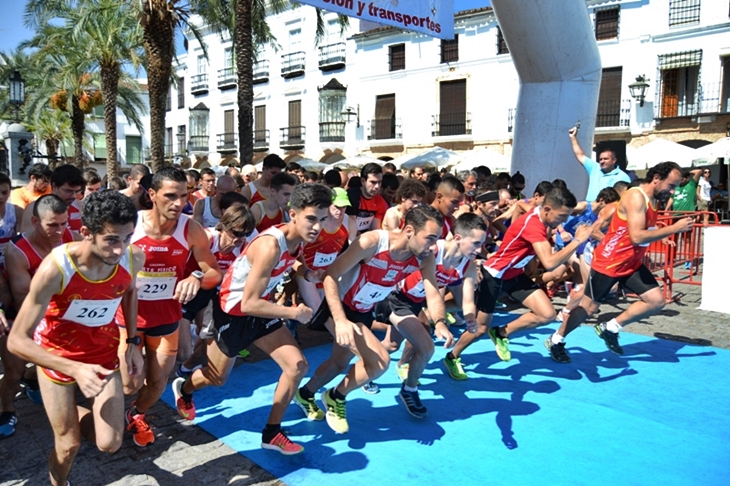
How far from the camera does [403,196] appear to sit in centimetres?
607

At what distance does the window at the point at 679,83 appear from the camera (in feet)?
78.8

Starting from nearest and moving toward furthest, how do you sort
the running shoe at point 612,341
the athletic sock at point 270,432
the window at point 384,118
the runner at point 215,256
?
the athletic sock at point 270,432 → the runner at point 215,256 → the running shoe at point 612,341 → the window at point 384,118

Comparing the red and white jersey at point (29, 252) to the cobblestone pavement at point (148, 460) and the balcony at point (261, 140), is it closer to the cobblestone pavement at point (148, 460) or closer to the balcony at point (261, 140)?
the cobblestone pavement at point (148, 460)

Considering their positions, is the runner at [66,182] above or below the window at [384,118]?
below

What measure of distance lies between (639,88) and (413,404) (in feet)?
74.1

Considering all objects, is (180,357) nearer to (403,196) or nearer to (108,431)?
(108,431)

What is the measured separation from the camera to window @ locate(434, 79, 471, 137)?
2950 centimetres

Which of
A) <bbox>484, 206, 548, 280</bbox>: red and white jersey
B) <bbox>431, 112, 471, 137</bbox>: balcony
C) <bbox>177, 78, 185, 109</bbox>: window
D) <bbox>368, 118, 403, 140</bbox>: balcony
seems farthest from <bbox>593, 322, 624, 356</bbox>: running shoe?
<bbox>177, 78, 185, 109</bbox>: window

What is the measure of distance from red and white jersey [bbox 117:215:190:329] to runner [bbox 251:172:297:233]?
1688 millimetres

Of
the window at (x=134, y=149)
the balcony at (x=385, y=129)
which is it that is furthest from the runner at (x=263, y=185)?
the window at (x=134, y=149)

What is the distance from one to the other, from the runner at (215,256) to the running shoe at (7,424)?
1249 mm

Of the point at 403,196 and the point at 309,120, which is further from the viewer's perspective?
the point at 309,120

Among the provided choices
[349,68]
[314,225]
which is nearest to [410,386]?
[314,225]

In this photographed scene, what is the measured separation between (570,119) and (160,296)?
7.89m
